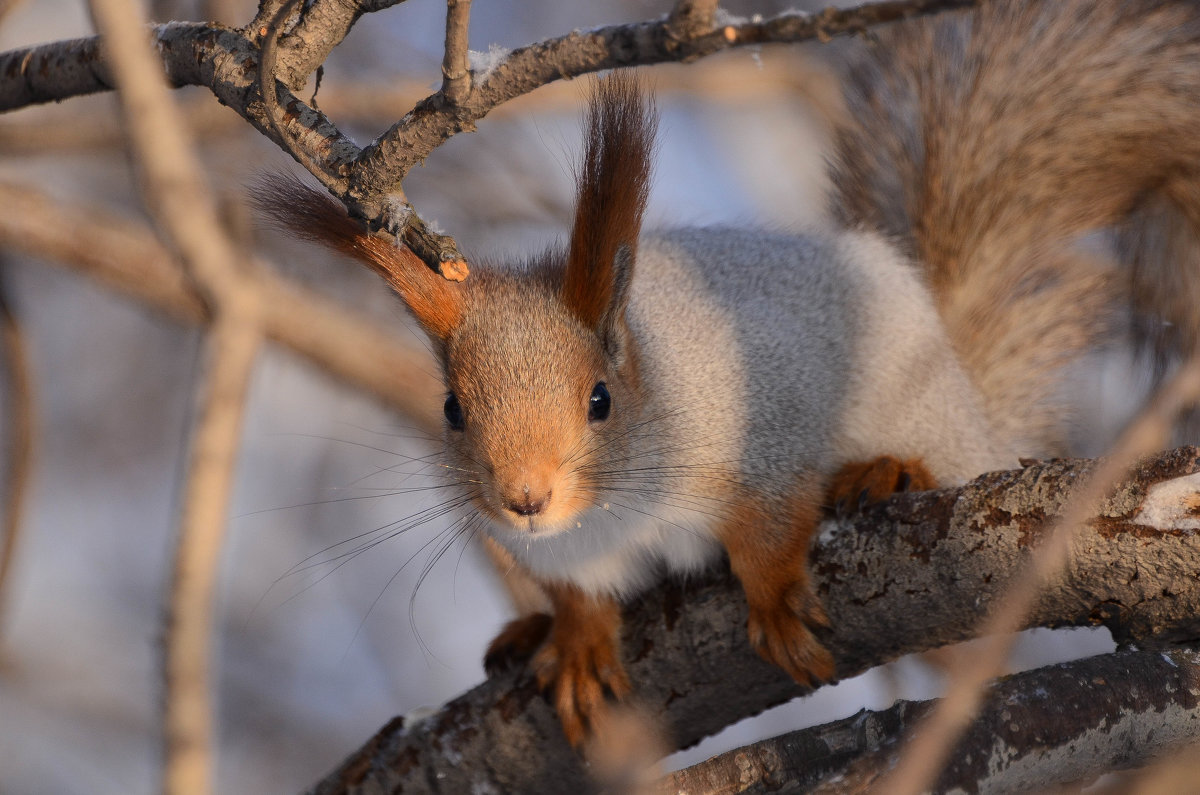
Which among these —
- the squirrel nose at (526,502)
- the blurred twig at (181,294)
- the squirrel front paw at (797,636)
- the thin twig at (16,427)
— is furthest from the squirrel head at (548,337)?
the thin twig at (16,427)

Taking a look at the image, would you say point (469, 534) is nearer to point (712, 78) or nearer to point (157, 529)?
point (712, 78)

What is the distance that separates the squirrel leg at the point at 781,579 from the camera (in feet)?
6.63

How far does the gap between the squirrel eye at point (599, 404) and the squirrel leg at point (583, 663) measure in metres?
0.41

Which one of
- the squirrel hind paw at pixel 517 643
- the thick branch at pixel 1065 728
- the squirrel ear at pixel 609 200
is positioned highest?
the squirrel ear at pixel 609 200

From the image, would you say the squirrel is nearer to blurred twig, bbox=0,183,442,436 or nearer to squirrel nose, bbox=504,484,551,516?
squirrel nose, bbox=504,484,551,516

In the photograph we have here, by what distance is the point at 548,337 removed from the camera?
210cm

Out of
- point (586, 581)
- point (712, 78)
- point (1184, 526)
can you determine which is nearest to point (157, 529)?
point (712, 78)

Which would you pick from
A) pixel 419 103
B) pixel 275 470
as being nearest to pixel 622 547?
pixel 419 103

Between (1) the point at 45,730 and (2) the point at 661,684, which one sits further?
(1) the point at 45,730

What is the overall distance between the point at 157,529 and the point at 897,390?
392cm

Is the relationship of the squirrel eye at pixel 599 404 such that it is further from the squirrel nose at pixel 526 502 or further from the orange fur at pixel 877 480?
the orange fur at pixel 877 480

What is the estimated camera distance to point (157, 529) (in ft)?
17.1

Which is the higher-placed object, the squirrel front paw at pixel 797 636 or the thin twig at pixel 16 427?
the thin twig at pixel 16 427

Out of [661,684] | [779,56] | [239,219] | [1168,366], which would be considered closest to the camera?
[661,684]
